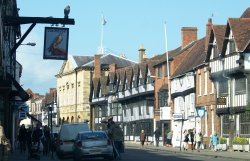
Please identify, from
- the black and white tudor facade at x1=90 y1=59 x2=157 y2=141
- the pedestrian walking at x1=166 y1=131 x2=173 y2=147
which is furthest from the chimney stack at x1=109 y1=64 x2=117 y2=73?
the pedestrian walking at x1=166 y1=131 x2=173 y2=147

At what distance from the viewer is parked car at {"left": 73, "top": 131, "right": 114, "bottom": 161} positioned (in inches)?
1164

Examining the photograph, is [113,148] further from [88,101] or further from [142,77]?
[88,101]

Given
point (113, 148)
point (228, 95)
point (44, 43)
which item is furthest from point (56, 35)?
point (228, 95)

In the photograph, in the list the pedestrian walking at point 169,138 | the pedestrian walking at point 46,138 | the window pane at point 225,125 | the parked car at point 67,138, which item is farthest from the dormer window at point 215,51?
the parked car at point 67,138

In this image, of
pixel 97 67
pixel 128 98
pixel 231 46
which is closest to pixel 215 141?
pixel 231 46

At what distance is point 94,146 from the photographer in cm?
2964

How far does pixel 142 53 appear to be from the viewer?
90.9m

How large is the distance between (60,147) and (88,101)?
243 ft

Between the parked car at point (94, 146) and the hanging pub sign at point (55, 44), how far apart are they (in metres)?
6.89

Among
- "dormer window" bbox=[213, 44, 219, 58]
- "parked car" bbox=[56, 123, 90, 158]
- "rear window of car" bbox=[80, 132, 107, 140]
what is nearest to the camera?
"rear window of car" bbox=[80, 132, 107, 140]

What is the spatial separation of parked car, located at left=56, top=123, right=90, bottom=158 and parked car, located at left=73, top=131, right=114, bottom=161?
15.3ft

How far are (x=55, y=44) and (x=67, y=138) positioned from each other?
1218 cm

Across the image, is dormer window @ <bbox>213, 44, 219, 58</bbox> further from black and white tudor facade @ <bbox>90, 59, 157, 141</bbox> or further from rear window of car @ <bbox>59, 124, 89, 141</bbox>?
black and white tudor facade @ <bbox>90, 59, 157, 141</bbox>

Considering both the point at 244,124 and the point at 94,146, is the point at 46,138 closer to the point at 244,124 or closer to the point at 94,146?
the point at 94,146
